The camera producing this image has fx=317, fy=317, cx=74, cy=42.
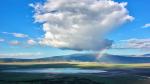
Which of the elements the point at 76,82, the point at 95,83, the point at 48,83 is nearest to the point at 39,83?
the point at 48,83

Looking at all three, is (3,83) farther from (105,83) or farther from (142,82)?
(142,82)

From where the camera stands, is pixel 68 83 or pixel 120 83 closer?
pixel 68 83

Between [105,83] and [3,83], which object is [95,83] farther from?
[3,83]

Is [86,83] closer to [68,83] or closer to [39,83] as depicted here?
[68,83]

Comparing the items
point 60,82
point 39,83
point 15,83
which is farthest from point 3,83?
point 60,82

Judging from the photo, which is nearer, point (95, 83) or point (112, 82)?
point (95, 83)

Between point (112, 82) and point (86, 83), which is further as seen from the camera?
point (112, 82)

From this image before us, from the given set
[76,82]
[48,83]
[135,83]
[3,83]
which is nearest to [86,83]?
[76,82]

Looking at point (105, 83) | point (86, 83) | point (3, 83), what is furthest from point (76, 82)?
point (3, 83)
